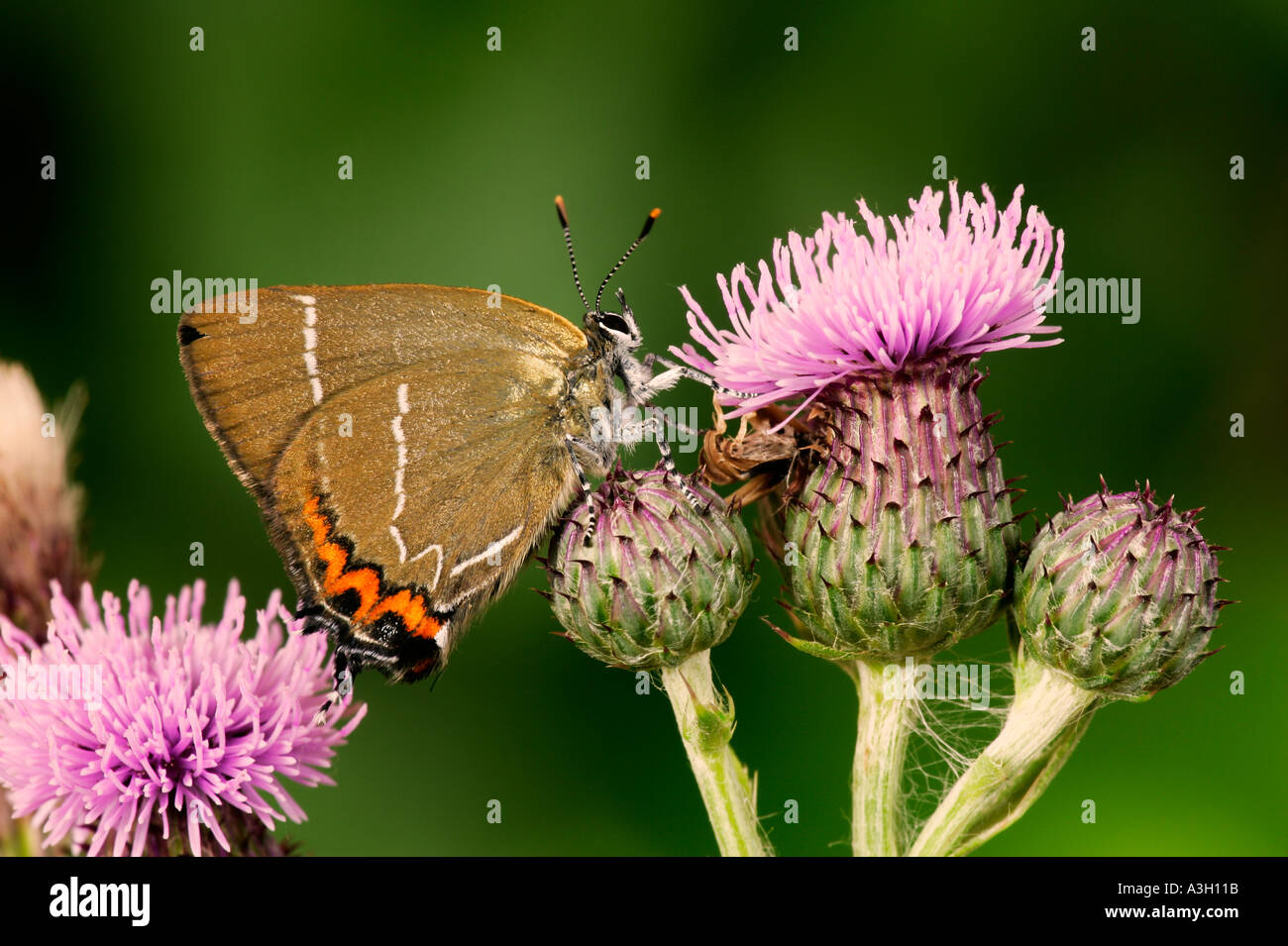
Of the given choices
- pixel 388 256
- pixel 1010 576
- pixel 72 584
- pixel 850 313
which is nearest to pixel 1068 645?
pixel 1010 576

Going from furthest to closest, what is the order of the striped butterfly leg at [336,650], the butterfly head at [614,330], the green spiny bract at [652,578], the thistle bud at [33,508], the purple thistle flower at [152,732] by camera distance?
the butterfly head at [614,330] < the thistle bud at [33,508] < the striped butterfly leg at [336,650] < the green spiny bract at [652,578] < the purple thistle flower at [152,732]

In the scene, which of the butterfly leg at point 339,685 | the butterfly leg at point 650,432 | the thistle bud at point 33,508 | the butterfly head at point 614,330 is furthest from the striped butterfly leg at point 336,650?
the butterfly head at point 614,330

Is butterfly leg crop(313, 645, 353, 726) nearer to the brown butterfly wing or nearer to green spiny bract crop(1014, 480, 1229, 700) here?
the brown butterfly wing

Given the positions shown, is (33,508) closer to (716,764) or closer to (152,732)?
(152,732)

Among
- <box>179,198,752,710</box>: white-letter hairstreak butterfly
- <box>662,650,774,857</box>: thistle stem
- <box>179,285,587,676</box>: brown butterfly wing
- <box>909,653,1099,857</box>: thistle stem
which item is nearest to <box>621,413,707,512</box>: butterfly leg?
<box>179,198,752,710</box>: white-letter hairstreak butterfly

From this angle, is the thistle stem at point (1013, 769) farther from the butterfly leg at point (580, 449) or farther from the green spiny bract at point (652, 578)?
the butterfly leg at point (580, 449)

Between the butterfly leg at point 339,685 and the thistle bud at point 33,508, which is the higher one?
the thistle bud at point 33,508
